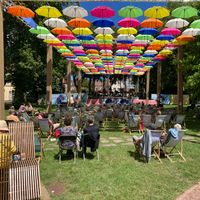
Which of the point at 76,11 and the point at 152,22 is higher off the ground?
the point at 76,11

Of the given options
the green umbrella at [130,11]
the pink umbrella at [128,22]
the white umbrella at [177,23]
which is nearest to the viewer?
the green umbrella at [130,11]

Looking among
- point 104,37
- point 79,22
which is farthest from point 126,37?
point 79,22

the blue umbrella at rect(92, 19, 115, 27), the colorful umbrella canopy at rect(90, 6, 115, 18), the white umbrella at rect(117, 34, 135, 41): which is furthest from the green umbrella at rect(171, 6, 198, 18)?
the white umbrella at rect(117, 34, 135, 41)

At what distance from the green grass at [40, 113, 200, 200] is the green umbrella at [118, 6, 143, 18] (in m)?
5.43

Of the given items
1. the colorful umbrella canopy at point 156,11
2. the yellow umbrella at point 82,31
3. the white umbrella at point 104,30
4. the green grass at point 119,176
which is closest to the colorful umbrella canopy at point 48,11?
the yellow umbrella at point 82,31

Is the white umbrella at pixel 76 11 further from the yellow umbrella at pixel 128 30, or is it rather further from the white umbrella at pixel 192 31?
the white umbrella at pixel 192 31

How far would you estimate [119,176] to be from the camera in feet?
21.1

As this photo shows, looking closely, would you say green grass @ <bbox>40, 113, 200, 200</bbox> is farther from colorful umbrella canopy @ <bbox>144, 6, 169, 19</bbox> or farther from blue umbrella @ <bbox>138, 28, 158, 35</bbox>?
blue umbrella @ <bbox>138, 28, 158, 35</bbox>

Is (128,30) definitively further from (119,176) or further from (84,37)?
(119,176)

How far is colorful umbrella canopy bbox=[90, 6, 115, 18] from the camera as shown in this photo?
36.4ft

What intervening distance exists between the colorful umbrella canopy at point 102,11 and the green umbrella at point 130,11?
365 mm

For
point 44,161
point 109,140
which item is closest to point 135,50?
point 109,140

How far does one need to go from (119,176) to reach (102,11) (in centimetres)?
680

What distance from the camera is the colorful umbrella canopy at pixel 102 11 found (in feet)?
36.4
